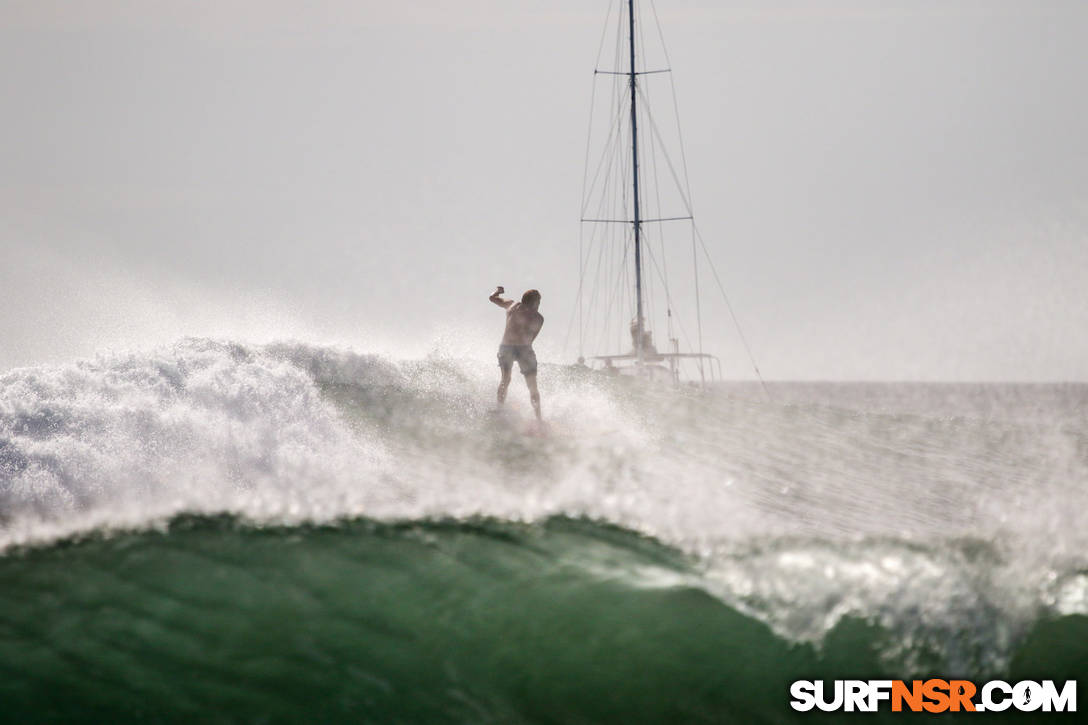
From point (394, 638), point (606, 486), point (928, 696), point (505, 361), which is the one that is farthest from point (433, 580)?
point (505, 361)

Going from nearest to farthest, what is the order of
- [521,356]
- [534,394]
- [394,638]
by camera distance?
[394,638]
[534,394]
[521,356]

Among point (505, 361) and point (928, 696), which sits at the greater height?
point (505, 361)

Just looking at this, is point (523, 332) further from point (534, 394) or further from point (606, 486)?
point (606, 486)

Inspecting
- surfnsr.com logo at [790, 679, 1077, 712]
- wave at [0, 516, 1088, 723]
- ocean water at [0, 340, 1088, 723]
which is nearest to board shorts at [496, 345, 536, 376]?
ocean water at [0, 340, 1088, 723]

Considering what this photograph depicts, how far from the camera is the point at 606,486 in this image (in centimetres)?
693

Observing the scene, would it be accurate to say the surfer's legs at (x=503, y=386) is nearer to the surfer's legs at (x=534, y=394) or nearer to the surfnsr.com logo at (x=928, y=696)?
the surfer's legs at (x=534, y=394)

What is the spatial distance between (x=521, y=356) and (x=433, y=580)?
6.87 m

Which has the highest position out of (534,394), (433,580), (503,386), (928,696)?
(503,386)

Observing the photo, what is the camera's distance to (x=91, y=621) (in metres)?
4.04

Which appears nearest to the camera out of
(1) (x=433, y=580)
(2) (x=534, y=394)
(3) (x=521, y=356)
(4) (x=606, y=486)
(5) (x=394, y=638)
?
(5) (x=394, y=638)

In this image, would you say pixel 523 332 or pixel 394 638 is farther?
pixel 523 332

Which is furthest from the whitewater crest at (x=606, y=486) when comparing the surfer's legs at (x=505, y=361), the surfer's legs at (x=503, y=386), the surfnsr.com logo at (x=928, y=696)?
the surfer's legs at (x=505, y=361)

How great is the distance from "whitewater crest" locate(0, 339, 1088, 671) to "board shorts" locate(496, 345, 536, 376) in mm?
726

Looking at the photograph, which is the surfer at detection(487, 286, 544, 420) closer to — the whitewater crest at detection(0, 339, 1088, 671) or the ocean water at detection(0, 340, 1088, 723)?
the whitewater crest at detection(0, 339, 1088, 671)
